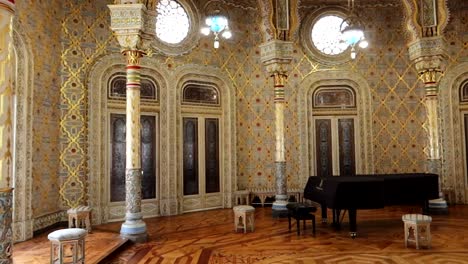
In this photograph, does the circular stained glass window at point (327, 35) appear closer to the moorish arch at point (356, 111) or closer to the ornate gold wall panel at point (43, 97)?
the moorish arch at point (356, 111)

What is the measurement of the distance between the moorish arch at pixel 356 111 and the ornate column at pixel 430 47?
5.87ft

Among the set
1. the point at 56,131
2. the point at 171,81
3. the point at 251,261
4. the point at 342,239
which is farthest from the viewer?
the point at 171,81

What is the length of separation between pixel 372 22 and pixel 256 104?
430 cm

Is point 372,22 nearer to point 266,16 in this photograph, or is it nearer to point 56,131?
point 266,16

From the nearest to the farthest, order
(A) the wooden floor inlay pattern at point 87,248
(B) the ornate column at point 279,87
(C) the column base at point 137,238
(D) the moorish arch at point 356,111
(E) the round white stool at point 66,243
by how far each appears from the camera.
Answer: (E) the round white stool at point 66,243 < (A) the wooden floor inlay pattern at point 87,248 < (C) the column base at point 137,238 < (B) the ornate column at point 279,87 < (D) the moorish arch at point 356,111

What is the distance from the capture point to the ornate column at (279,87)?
9.34 metres

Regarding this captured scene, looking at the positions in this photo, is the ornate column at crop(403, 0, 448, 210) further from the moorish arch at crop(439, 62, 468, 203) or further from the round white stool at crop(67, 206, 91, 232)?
the round white stool at crop(67, 206, 91, 232)

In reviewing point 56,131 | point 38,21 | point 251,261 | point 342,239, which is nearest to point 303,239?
point 342,239

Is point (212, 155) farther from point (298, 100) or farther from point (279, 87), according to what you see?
point (298, 100)

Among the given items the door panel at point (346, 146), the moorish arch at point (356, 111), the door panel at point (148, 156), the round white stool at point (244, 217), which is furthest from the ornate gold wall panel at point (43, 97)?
the door panel at point (346, 146)

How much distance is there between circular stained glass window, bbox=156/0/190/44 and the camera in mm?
9961

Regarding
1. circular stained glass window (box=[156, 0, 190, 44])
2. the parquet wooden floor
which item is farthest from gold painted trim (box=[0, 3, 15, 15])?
circular stained glass window (box=[156, 0, 190, 44])

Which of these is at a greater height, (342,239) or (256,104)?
(256,104)

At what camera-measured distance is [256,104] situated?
36.6ft
